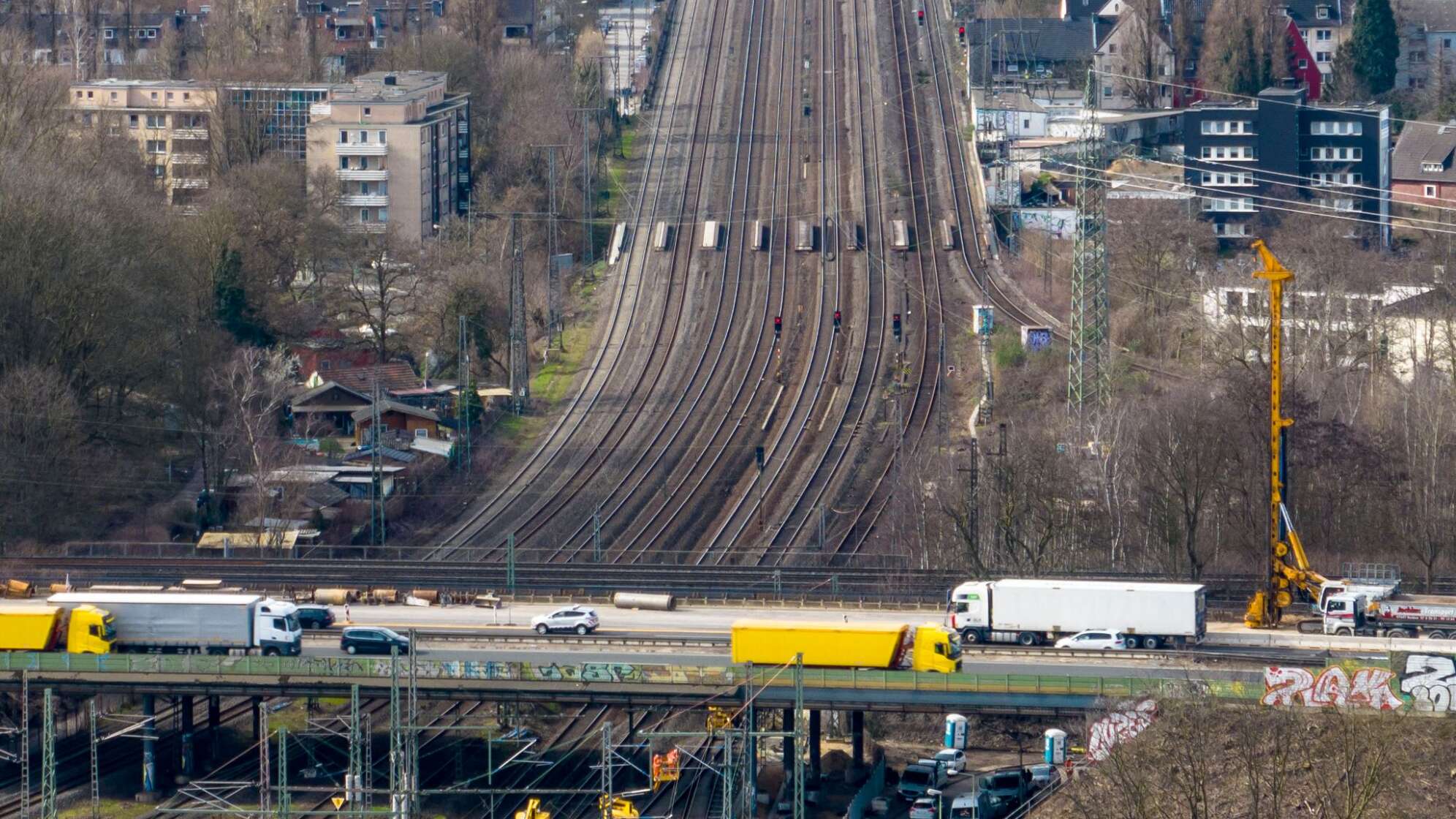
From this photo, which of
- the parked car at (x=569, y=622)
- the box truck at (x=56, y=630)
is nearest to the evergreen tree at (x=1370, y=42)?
the parked car at (x=569, y=622)

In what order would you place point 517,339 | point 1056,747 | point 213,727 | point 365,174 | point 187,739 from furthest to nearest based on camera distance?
point 365,174
point 517,339
point 213,727
point 187,739
point 1056,747

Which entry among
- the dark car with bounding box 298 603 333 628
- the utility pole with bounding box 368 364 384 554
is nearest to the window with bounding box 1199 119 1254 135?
the utility pole with bounding box 368 364 384 554

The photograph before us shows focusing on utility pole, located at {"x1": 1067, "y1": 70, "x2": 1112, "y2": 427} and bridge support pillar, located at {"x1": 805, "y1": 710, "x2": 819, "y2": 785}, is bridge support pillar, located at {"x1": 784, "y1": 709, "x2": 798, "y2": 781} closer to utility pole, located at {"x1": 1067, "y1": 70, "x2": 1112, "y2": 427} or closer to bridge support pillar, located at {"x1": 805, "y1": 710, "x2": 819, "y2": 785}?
bridge support pillar, located at {"x1": 805, "y1": 710, "x2": 819, "y2": 785}

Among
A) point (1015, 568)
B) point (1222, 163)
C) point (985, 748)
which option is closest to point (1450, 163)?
point (1222, 163)

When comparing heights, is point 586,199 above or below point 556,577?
above

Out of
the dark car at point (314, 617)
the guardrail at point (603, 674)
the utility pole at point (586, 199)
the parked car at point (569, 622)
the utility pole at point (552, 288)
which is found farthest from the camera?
the utility pole at point (586, 199)

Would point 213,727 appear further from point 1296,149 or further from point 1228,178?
point 1296,149

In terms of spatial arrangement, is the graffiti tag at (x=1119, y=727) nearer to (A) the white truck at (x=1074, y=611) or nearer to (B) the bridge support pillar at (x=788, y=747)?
(B) the bridge support pillar at (x=788, y=747)

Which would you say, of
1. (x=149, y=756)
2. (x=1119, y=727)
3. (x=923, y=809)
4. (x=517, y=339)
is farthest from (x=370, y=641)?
(x=517, y=339)
